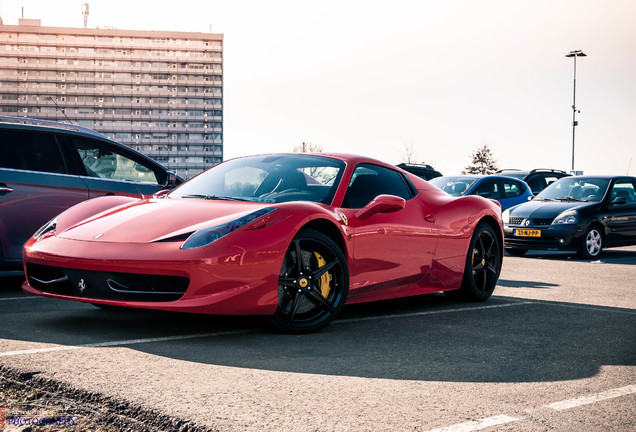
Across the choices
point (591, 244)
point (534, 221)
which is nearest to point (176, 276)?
point (534, 221)

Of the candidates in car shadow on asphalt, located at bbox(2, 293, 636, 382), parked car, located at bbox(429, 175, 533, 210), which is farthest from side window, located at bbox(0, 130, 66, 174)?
parked car, located at bbox(429, 175, 533, 210)

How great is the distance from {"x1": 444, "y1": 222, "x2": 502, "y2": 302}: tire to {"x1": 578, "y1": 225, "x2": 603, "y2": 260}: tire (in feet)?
21.7

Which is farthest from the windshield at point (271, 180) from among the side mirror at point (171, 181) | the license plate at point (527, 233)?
the license plate at point (527, 233)

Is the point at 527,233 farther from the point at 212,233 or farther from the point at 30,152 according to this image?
the point at 212,233

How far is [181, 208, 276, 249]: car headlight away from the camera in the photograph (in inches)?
185

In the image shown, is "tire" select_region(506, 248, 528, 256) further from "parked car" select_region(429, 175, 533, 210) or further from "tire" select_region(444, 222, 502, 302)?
"tire" select_region(444, 222, 502, 302)

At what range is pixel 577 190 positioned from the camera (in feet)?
48.0

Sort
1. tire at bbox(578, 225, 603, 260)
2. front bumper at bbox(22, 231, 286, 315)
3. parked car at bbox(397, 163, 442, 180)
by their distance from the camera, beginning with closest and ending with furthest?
1. front bumper at bbox(22, 231, 286, 315)
2. tire at bbox(578, 225, 603, 260)
3. parked car at bbox(397, 163, 442, 180)

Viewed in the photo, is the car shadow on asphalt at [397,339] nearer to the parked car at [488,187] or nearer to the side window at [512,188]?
the parked car at [488,187]

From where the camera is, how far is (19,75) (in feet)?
415

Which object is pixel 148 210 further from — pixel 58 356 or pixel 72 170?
pixel 72 170

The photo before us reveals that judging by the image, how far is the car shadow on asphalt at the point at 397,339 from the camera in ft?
13.8

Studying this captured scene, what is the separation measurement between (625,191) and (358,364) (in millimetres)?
11706

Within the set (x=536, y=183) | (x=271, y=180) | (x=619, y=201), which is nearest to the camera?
(x=271, y=180)
